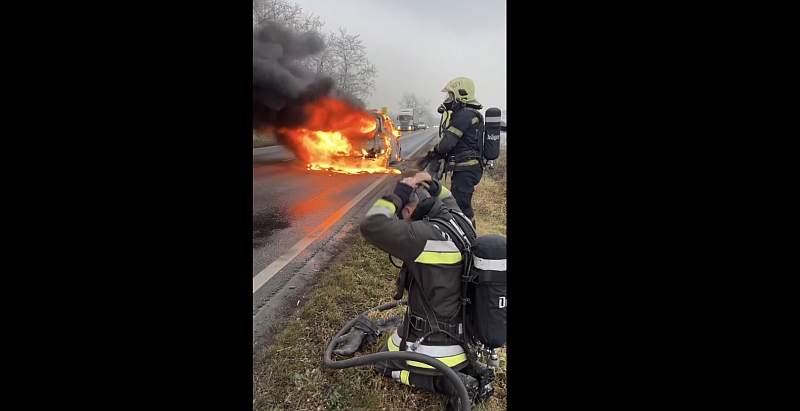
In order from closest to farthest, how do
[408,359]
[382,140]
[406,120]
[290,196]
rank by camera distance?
[408,359], [406,120], [382,140], [290,196]

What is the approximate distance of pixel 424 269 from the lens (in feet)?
6.84

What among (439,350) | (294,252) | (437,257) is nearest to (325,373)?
(439,350)

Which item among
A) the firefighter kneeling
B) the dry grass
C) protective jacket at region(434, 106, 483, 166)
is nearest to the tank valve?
the firefighter kneeling

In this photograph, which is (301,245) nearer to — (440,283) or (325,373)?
(325,373)

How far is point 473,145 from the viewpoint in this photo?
4.30m

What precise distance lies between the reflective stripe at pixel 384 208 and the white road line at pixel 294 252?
4.71 ft

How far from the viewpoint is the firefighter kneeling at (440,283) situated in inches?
77.1

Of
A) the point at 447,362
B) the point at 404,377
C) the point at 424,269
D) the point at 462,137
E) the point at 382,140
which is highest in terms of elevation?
the point at 462,137

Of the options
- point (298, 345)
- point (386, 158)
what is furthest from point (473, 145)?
Result: point (298, 345)

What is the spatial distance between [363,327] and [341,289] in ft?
1.79

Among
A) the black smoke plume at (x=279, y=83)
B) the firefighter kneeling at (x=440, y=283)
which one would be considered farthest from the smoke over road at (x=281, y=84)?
the firefighter kneeling at (x=440, y=283)

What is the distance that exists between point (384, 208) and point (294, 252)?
207 centimetres

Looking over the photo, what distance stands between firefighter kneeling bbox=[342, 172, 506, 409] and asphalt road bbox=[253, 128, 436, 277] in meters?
1.01
